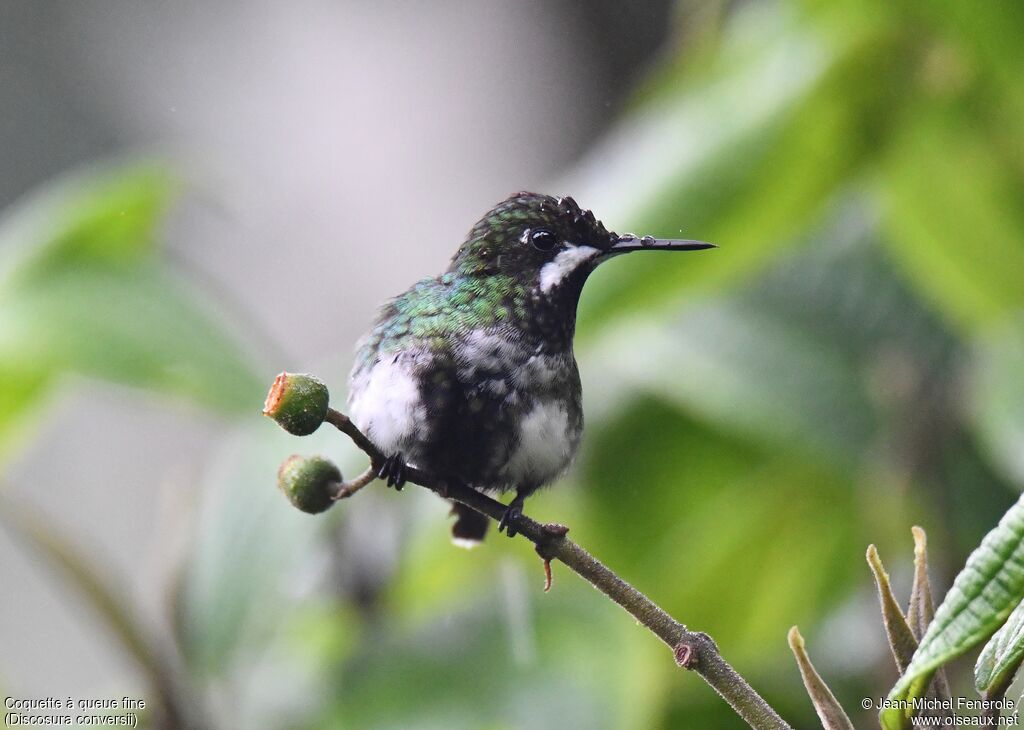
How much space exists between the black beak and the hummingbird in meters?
0.04

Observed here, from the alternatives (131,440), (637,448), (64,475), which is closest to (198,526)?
(637,448)

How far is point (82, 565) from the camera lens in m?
1.50

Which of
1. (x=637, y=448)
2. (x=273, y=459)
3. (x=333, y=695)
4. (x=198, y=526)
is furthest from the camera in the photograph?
(x=637, y=448)

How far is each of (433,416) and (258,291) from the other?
8.04 feet

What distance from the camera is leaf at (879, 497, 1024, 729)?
1.89 feet

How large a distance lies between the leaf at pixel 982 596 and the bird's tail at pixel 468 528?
358 millimetres

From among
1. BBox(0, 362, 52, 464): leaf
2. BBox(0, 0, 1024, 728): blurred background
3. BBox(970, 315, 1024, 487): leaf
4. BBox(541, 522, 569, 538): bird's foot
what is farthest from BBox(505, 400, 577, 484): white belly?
BBox(0, 362, 52, 464): leaf

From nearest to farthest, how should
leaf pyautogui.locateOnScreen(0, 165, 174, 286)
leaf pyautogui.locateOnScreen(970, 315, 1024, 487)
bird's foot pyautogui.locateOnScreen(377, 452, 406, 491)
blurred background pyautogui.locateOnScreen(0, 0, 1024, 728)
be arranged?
bird's foot pyautogui.locateOnScreen(377, 452, 406, 491), leaf pyautogui.locateOnScreen(970, 315, 1024, 487), blurred background pyautogui.locateOnScreen(0, 0, 1024, 728), leaf pyautogui.locateOnScreen(0, 165, 174, 286)

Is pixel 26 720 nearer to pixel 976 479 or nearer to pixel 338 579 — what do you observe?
pixel 338 579

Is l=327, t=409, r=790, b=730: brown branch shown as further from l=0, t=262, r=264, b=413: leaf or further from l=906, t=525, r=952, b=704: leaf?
l=0, t=262, r=264, b=413: leaf

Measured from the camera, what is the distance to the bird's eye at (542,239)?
0.78 meters

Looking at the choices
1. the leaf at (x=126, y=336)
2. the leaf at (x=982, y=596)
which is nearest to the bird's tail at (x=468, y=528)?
the leaf at (x=982, y=596)

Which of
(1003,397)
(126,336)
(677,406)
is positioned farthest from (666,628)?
(677,406)

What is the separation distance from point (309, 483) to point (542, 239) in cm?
22
